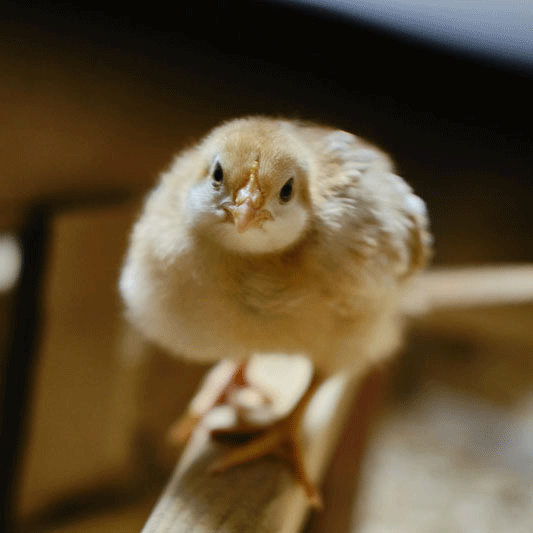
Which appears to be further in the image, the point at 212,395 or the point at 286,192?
the point at 212,395

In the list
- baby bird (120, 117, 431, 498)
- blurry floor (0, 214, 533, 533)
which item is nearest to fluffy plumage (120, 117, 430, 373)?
baby bird (120, 117, 431, 498)

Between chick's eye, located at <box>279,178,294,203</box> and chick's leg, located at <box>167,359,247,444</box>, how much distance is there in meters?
0.35

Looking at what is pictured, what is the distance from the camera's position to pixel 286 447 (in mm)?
821

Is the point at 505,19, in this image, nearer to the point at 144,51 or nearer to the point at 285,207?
the point at 285,207

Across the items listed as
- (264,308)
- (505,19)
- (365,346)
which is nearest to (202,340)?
(264,308)

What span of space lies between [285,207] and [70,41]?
38 centimetres

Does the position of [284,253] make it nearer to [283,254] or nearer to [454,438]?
[283,254]

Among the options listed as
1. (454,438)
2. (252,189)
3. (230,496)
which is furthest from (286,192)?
(454,438)

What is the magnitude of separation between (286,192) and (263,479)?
1.05 ft

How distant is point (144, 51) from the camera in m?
0.79

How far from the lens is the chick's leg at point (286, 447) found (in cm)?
78

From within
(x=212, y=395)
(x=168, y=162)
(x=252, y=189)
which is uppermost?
(x=252, y=189)

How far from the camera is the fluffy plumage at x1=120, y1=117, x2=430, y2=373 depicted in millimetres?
630

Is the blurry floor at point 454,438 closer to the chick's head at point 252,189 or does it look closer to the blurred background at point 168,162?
the blurred background at point 168,162
